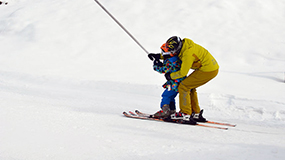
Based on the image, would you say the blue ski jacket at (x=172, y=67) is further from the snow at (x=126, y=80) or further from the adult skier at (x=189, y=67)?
the snow at (x=126, y=80)

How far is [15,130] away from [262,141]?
312 cm

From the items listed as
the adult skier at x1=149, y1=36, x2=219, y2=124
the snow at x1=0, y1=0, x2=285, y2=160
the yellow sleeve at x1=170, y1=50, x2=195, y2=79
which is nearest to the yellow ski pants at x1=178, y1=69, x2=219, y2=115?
the adult skier at x1=149, y1=36, x2=219, y2=124

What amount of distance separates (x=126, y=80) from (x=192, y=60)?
4.60 meters

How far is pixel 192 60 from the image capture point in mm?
4855

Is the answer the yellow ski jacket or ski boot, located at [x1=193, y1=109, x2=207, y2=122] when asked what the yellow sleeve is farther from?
ski boot, located at [x1=193, y1=109, x2=207, y2=122]

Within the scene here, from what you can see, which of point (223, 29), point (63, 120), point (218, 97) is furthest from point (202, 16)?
point (63, 120)

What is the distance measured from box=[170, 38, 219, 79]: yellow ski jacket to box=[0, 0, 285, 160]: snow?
862mm

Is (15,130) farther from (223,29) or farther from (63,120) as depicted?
(223,29)

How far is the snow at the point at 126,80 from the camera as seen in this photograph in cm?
372

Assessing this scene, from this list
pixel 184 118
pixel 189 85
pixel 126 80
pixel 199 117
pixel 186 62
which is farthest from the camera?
pixel 126 80

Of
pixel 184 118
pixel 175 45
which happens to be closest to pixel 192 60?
pixel 175 45

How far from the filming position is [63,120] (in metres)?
4.74

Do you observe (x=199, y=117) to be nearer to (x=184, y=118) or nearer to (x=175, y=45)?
(x=184, y=118)

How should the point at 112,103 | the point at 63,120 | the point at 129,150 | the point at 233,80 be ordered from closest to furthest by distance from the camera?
1. the point at 129,150
2. the point at 63,120
3. the point at 112,103
4. the point at 233,80
